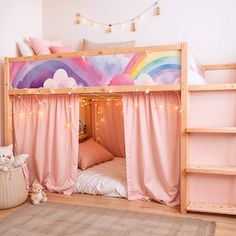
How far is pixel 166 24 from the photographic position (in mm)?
3744

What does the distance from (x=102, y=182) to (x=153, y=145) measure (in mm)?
695

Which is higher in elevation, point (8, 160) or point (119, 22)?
point (119, 22)

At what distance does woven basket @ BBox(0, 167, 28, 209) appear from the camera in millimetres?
2814

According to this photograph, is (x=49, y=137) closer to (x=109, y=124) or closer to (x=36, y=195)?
(x=36, y=195)

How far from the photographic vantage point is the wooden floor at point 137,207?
239 centimetres

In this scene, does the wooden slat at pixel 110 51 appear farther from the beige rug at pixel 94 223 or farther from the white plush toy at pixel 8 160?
the beige rug at pixel 94 223

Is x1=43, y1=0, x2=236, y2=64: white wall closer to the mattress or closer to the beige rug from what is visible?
the mattress

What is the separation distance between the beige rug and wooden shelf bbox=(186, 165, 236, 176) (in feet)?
1.32

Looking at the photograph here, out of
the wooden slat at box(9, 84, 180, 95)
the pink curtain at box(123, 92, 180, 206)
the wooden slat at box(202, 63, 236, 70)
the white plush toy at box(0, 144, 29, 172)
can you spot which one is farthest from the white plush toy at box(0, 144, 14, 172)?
the wooden slat at box(202, 63, 236, 70)

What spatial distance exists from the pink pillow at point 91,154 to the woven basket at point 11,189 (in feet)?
2.82

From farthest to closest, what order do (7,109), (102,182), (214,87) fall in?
(7,109), (102,182), (214,87)

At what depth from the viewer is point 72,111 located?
319 centimetres

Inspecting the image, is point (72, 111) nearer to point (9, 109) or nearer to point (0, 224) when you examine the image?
point (9, 109)

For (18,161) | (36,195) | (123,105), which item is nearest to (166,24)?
(123,105)
